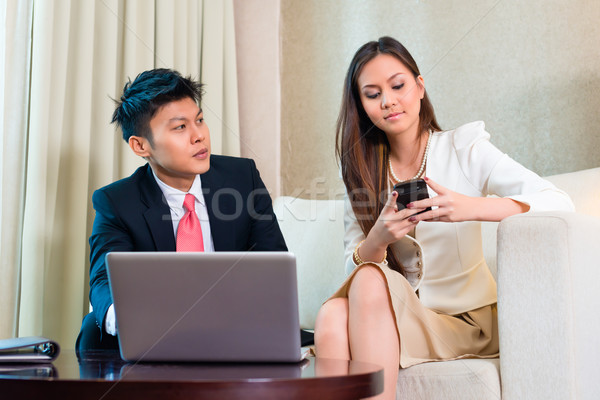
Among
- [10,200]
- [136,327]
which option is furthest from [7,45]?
[136,327]

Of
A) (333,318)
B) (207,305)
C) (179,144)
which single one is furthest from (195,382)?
(179,144)

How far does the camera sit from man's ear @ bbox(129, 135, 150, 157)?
177 cm

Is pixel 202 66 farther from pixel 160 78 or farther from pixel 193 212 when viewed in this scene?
pixel 193 212

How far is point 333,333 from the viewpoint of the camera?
1278 mm

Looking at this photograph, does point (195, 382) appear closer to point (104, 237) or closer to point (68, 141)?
point (104, 237)

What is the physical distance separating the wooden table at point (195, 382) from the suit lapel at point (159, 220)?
27.0 inches

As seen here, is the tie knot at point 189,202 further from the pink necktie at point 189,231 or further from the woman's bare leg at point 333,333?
the woman's bare leg at point 333,333

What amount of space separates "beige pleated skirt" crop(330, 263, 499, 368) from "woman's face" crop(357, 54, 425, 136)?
485 mm

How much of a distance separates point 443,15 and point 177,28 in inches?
43.1

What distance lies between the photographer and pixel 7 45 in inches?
72.6

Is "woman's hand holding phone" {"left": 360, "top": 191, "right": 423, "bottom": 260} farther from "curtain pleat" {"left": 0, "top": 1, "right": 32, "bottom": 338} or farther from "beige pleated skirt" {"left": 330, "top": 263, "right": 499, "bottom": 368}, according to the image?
"curtain pleat" {"left": 0, "top": 1, "right": 32, "bottom": 338}

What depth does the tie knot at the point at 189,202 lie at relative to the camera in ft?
5.62

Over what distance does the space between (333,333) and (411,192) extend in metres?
0.35

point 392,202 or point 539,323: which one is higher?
point 392,202
